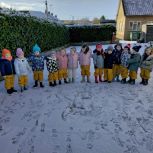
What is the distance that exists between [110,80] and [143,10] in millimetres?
30617

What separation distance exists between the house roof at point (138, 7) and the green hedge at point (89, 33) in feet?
32.4

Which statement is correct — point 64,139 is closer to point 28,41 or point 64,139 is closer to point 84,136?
point 84,136

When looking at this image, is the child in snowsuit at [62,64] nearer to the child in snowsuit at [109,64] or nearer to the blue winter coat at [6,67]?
the child in snowsuit at [109,64]

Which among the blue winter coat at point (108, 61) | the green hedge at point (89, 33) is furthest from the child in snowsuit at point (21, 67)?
the green hedge at point (89, 33)

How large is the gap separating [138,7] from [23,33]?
2856 centimetres

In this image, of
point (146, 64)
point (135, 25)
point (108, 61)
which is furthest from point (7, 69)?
point (135, 25)

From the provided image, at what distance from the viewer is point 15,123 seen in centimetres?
546

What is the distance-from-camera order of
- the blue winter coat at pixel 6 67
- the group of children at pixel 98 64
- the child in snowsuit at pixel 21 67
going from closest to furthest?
1. the blue winter coat at pixel 6 67
2. the child in snowsuit at pixel 21 67
3. the group of children at pixel 98 64

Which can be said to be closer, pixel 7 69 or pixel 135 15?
pixel 7 69

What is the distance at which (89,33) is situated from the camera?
2753 centimetres

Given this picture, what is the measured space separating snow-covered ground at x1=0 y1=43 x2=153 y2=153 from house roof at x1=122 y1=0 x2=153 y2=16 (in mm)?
30529

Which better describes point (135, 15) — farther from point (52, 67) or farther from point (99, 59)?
point (52, 67)

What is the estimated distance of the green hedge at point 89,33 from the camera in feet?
89.4

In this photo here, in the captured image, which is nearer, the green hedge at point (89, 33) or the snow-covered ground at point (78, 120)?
the snow-covered ground at point (78, 120)
